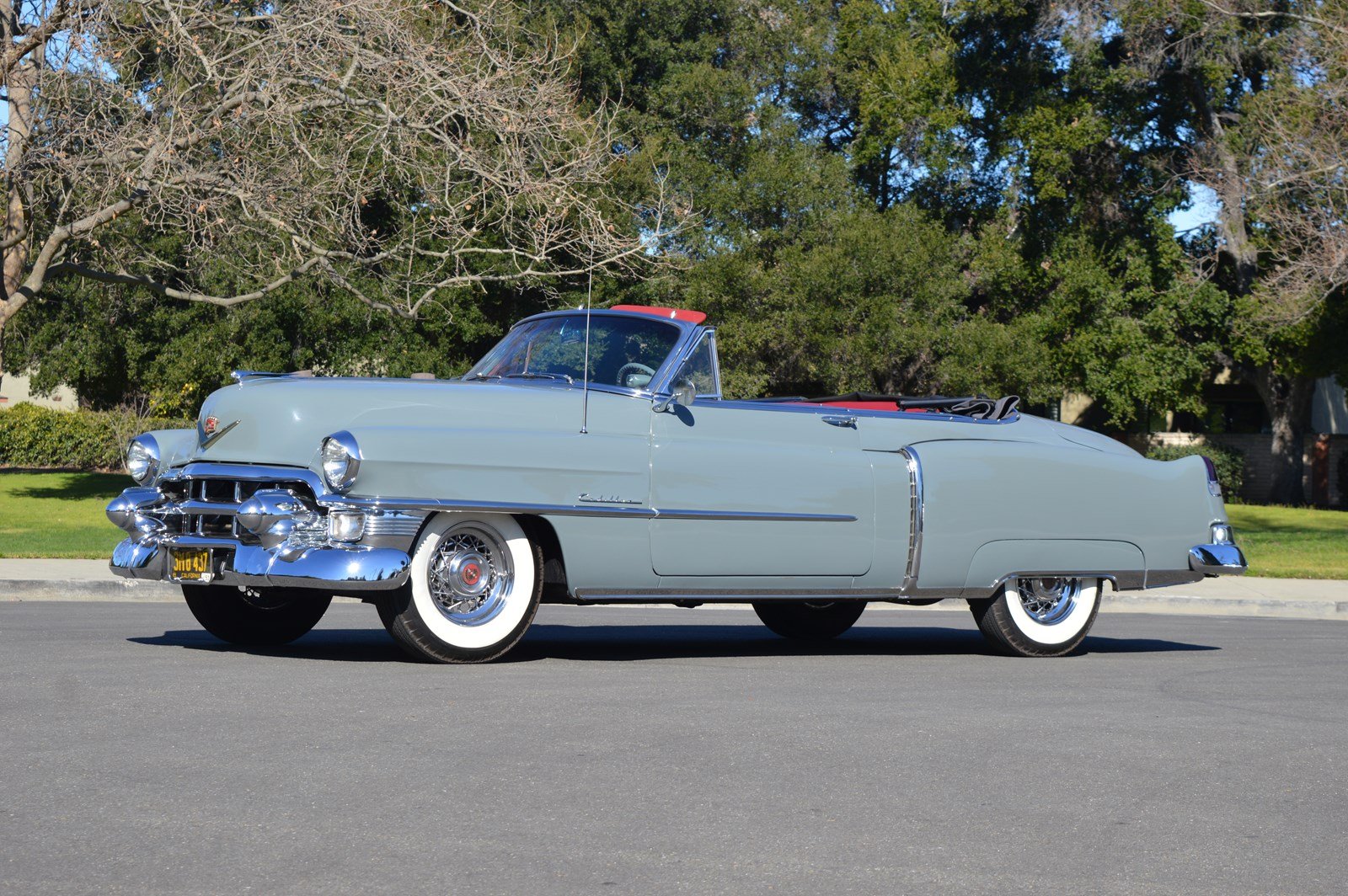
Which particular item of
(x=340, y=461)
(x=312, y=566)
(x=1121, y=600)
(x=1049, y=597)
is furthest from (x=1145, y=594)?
(x=312, y=566)

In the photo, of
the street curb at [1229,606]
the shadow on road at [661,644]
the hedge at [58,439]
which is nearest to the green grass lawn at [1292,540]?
the street curb at [1229,606]

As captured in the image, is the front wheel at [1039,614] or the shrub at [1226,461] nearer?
the front wheel at [1039,614]

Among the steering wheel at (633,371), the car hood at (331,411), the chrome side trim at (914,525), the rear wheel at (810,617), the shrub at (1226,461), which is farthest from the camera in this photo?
the shrub at (1226,461)

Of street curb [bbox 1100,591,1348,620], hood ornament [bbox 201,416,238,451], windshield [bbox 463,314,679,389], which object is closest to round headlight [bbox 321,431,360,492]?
hood ornament [bbox 201,416,238,451]

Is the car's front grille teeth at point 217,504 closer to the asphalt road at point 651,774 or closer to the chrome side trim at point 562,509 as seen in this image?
the chrome side trim at point 562,509

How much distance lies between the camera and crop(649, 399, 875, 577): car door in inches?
342

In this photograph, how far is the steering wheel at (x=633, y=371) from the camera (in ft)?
29.6

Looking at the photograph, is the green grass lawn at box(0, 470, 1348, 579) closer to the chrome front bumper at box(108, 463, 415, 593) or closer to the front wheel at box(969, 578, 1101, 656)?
the front wheel at box(969, 578, 1101, 656)

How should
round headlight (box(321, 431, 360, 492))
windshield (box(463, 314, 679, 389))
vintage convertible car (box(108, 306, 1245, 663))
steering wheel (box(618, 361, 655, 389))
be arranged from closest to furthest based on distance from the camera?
round headlight (box(321, 431, 360, 492)), vintage convertible car (box(108, 306, 1245, 663)), steering wheel (box(618, 361, 655, 389)), windshield (box(463, 314, 679, 389))

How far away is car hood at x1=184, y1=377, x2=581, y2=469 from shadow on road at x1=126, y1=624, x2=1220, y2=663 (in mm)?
1290

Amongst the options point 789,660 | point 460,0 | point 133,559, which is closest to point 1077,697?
point 789,660

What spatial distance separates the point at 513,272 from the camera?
107 feet

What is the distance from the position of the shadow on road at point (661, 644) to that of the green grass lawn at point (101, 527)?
8.51 metres

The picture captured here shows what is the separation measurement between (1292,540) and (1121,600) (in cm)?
1174
